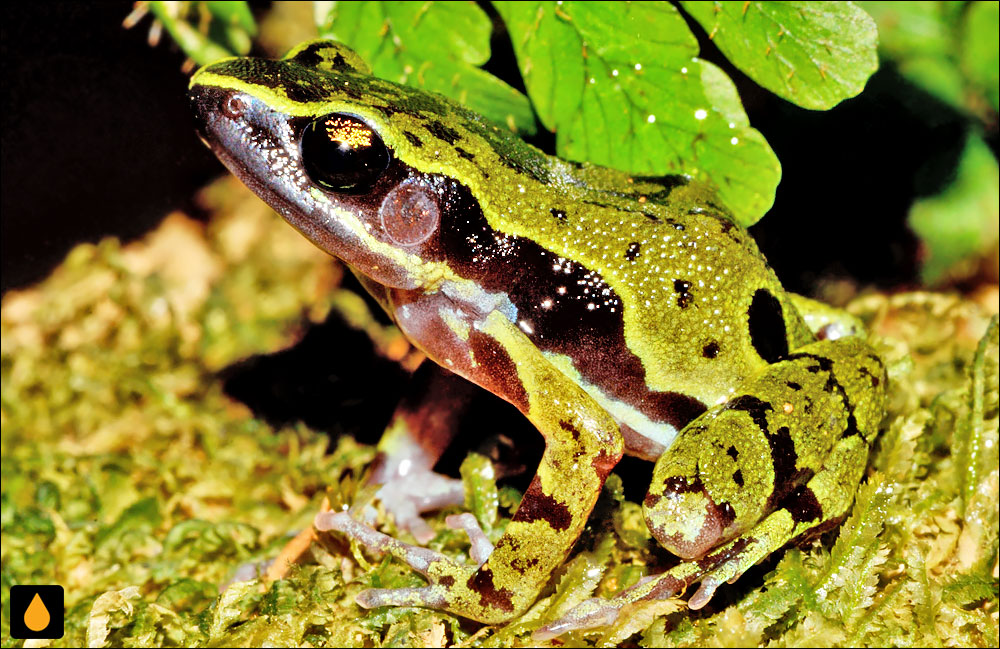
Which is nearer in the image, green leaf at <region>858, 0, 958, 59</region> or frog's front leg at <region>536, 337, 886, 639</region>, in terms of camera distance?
frog's front leg at <region>536, 337, 886, 639</region>

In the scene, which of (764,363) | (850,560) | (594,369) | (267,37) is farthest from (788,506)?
(267,37)

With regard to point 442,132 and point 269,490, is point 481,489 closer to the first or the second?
point 269,490

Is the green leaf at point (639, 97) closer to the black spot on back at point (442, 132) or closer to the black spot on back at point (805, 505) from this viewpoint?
the black spot on back at point (442, 132)

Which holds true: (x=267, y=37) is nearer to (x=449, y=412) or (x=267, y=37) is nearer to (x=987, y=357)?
(x=449, y=412)

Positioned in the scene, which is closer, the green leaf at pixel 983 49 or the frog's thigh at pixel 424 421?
the green leaf at pixel 983 49

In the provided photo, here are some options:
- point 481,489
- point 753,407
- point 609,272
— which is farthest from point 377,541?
point 753,407

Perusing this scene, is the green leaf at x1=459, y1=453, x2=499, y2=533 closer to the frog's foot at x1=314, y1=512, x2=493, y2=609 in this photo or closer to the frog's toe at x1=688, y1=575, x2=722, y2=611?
the frog's foot at x1=314, y1=512, x2=493, y2=609

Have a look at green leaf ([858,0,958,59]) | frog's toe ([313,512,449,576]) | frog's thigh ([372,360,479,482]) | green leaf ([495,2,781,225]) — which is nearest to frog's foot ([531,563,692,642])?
frog's toe ([313,512,449,576])

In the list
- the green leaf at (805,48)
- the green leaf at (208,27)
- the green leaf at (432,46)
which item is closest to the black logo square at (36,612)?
the green leaf at (208,27)
